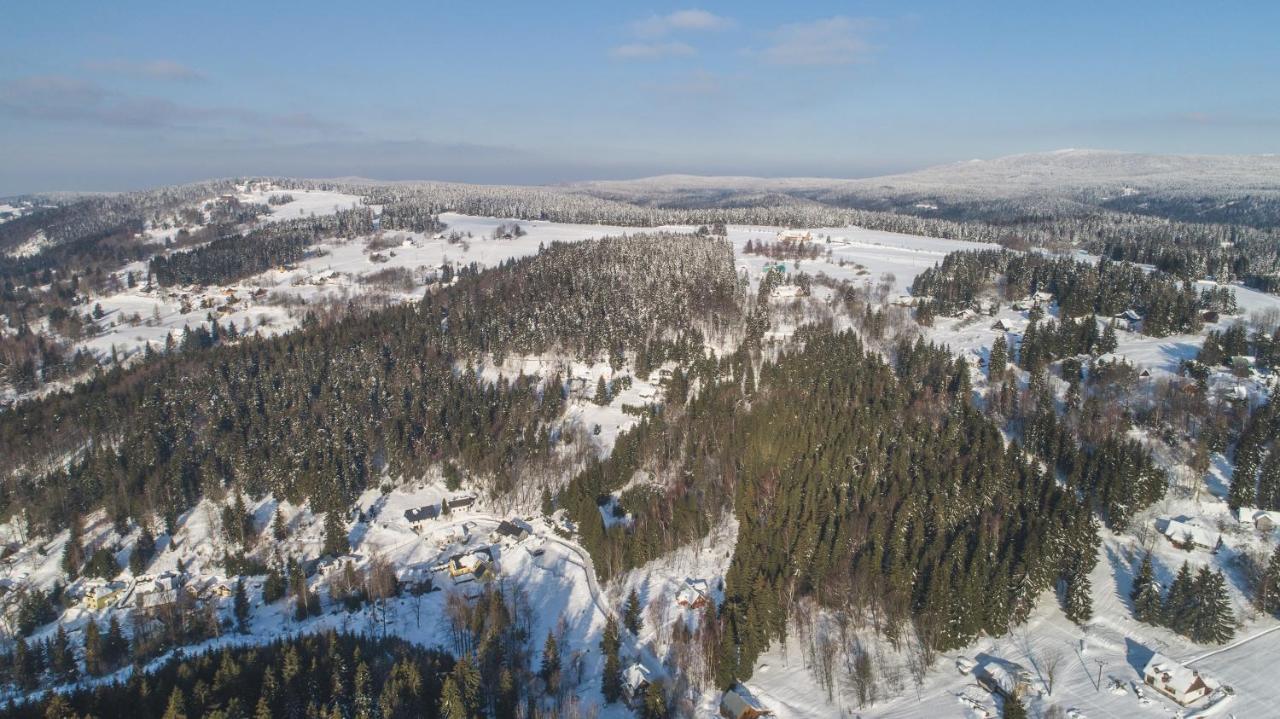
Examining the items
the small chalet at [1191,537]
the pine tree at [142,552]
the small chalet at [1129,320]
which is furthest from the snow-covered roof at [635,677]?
the small chalet at [1129,320]

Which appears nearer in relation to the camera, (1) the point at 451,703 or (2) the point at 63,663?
(1) the point at 451,703

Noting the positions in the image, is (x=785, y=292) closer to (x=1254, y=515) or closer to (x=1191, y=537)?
(x=1254, y=515)

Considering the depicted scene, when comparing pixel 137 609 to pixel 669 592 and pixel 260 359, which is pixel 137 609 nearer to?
pixel 669 592

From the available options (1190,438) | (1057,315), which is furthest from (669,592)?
A: (1057,315)

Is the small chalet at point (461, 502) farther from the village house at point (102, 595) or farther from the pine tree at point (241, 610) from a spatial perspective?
the village house at point (102, 595)

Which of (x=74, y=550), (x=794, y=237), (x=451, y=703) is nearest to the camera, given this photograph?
(x=451, y=703)

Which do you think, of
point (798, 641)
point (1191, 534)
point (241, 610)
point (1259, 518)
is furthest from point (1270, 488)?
point (241, 610)
